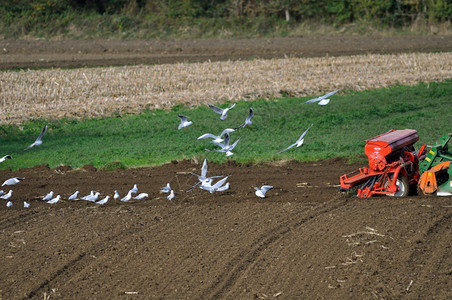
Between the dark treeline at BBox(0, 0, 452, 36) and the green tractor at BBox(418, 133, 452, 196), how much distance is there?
3582 centimetres

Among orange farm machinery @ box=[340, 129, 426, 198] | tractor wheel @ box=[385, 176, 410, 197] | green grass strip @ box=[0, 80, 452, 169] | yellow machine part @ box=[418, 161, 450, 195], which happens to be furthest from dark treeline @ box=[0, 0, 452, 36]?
yellow machine part @ box=[418, 161, 450, 195]

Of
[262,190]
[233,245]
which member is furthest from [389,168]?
[233,245]

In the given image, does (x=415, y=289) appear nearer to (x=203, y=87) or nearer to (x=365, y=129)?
(x=365, y=129)

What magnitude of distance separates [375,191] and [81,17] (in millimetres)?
39290

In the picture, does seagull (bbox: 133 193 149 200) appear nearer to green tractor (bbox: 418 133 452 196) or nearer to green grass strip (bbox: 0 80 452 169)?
green grass strip (bbox: 0 80 452 169)

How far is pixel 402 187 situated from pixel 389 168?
1.36 feet

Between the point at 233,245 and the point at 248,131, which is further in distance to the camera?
the point at 248,131

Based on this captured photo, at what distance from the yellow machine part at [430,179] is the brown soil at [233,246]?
15 cm

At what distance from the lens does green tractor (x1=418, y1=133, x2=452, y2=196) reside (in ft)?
29.8

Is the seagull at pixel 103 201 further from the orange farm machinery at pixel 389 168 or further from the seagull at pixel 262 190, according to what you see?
the orange farm machinery at pixel 389 168

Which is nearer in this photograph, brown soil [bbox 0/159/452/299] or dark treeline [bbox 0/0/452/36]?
brown soil [bbox 0/159/452/299]

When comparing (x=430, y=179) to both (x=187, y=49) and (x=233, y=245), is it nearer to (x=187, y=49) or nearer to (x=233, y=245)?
(x=233, y=245)

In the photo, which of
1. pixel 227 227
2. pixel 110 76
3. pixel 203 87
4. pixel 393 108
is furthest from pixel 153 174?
pixel 110 76

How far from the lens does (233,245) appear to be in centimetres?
774
